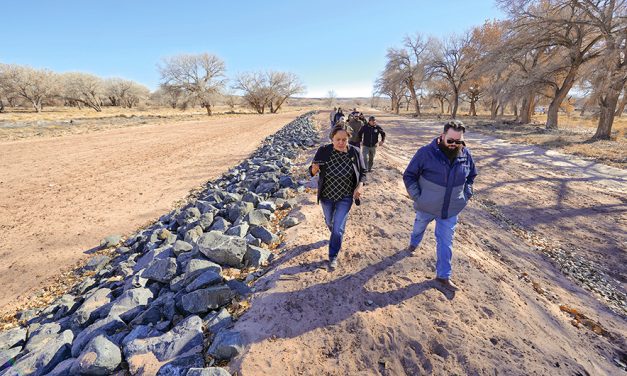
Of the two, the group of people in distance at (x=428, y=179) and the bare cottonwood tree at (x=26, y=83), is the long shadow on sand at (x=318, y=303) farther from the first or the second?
the bare cottonwood tree at (x=26, y=83)

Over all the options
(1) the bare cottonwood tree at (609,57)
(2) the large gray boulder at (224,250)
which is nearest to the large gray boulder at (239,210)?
(2) the large gray boulder at (224,250)

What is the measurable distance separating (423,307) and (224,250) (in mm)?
2694

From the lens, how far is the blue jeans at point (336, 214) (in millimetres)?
3457

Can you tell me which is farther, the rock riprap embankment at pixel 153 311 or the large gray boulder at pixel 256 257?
the large gray boulder at pixel 256 257

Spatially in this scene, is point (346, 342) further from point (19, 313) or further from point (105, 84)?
point (105, 84)

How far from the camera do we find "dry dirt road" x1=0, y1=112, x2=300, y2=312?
19.1ft

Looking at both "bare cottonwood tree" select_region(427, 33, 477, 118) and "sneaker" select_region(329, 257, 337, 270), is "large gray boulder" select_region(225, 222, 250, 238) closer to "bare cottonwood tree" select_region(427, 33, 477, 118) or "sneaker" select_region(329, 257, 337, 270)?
"sneaker" select_region(329, 257, 337, 270)

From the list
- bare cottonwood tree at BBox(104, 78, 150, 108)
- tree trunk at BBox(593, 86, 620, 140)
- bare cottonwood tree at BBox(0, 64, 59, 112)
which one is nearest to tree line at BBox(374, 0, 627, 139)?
tree trunk at BBox(593, 86, 620, 140)

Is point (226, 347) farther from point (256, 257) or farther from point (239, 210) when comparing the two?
point (239, 210)

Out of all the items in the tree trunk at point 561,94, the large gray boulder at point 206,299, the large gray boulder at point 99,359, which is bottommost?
the large gray boulder at point 99,359

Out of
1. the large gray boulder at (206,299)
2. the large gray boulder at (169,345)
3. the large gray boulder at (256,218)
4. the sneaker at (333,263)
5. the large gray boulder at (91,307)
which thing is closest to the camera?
the large gray boulder at (169,345)

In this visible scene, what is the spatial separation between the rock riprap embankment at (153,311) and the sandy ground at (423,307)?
15.0 inches

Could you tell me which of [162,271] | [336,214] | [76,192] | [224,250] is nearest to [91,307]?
[162,271]

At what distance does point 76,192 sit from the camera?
930 centimetres
